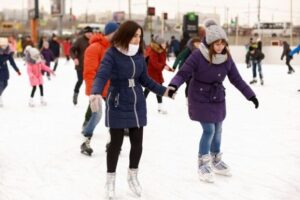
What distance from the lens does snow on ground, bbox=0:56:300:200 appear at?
4.12 metres

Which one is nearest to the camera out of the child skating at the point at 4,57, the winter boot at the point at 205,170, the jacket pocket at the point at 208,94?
the jacket pocket at the point at 208,94

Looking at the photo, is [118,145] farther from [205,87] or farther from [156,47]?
[156,47]

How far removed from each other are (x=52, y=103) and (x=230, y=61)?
21.4ft

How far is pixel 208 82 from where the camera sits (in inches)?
166

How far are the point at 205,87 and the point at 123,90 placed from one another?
85 cm

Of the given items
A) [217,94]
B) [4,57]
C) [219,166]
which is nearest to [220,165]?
[219,166]

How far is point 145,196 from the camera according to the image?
13.0 ft

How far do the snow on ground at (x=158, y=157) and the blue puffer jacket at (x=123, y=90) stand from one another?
676 millimetres

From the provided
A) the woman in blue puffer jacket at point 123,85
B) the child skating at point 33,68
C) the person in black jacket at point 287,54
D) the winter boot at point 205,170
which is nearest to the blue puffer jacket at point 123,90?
the woman in blue puffer jacket at point 123,85

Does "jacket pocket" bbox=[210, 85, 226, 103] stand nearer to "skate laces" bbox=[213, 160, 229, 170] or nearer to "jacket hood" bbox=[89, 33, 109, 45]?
"skate laces" bbox=[213, 160, 229, 170]

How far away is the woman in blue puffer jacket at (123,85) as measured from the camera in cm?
368

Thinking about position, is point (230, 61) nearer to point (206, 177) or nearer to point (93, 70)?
point (206, 177)

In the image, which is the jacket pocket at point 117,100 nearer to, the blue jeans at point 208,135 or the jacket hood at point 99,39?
the blue jeans at point 208,135

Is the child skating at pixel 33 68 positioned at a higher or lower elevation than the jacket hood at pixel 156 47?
lower
